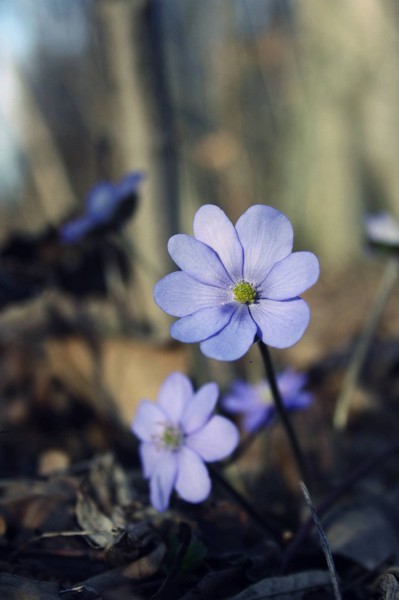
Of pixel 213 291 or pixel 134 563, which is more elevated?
pixel 213 291

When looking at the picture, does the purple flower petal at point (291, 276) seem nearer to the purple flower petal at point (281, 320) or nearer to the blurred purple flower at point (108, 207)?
the purple flower petal at point (281, 320)

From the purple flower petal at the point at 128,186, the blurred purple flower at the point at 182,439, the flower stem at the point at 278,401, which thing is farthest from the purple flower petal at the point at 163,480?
the purple flower petal at the point at 128,186

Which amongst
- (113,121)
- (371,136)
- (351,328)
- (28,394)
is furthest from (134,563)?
(371,136)

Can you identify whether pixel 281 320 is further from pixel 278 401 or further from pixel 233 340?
pixel 278 401

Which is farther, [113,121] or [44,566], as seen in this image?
[113,121]

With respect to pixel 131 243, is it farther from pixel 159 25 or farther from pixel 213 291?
pixel 213 291

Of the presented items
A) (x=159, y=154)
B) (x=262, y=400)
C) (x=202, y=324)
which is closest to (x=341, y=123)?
(x=159, y=154)
